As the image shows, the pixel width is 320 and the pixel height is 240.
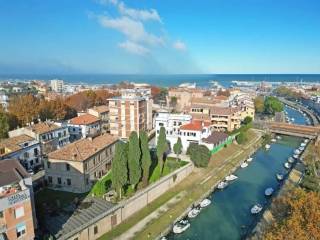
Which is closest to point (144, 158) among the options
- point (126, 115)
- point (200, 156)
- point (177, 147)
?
point (177, 147)

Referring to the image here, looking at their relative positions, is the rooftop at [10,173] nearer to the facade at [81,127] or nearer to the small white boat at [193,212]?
the small white boat at [193,212]

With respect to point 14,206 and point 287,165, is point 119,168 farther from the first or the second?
point 287,165

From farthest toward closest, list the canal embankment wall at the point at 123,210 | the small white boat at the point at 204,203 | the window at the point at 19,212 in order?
1. the small white boat at the point at 204,203
2. the canal embankment wall at the point at 123,210
3. the window at the point at 19,212

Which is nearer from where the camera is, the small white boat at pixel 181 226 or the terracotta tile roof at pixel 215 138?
the small white boat at pixel 181 226

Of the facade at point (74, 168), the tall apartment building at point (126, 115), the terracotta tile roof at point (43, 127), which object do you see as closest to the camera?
the facade at point (74, 168)

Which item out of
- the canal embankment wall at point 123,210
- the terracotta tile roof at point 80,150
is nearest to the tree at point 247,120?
the canal embankment wall at point 123,210
